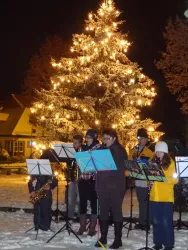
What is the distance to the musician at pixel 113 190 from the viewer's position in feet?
26.0

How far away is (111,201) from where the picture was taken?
8.01 meters

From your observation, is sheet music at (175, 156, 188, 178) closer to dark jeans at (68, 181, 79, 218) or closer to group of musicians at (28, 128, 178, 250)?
group of musicians at (28, 128, 178, 250)

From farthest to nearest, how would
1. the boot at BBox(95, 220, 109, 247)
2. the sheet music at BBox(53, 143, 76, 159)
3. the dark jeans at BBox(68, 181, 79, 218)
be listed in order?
the dark jeans at BBox(68, 181, 79, 218) → the sheet music at BBox(53, 143, 76, 159) → the boot at BBox(95, 220, 109, 247)

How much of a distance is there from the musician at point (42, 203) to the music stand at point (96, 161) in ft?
5.87

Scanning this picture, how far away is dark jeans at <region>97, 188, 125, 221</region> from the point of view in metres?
7.94

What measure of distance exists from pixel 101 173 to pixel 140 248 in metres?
1.41

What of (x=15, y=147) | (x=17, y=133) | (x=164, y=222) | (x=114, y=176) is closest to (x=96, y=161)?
(x=114, y=176)

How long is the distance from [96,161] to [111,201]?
84 centimetres

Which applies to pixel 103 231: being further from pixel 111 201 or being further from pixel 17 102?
pixel 17 102

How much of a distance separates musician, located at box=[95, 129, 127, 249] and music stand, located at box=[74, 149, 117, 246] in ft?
1.02

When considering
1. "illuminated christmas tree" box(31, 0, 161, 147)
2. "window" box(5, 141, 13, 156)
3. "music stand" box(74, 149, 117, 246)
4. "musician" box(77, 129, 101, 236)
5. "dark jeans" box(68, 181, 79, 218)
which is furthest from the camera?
"window" box(5, 141, 13, 156)

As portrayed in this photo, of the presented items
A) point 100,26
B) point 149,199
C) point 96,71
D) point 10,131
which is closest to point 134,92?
point 96,71

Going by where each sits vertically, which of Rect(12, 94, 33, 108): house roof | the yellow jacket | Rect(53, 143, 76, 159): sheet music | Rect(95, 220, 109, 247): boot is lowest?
Rect(95, 220, 109, 247): boot

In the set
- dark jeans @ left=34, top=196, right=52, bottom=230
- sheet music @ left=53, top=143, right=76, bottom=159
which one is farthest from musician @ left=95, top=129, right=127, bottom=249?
dark jeans @ left=34, top=196, right=52, bottom=230
